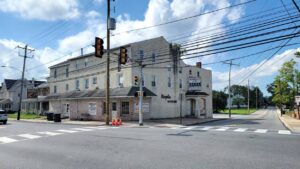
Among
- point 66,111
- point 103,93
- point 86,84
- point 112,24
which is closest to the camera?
point 112,24

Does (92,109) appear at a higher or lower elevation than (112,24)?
lower

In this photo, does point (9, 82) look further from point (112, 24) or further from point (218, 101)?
point (112, 24)

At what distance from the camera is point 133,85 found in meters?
30.2

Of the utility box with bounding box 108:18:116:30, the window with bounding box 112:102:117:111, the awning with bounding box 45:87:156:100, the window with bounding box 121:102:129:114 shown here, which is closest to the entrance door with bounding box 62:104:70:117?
the awning with bounding box 45:87:156:100

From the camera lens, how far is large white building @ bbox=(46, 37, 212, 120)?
30500mm

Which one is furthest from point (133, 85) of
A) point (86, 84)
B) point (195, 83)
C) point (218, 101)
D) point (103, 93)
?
point (218, 101)

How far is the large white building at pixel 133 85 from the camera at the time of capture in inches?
1201

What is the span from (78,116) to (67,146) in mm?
24142

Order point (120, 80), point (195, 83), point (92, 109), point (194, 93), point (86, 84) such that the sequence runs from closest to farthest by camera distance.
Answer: point (120, 80) < point (92, 109) < point (86, 84) < point (195, 83) < point (194, 93)

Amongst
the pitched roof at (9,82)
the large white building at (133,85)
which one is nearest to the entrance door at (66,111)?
the large white building at (133,85)

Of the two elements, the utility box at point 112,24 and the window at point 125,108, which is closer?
the utility box at point 112,24

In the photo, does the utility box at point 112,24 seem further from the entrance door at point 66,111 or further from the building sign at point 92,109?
the entrance door at point 66,111

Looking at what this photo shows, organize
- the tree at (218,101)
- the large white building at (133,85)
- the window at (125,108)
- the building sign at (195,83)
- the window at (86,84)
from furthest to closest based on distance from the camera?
the tree at (218,101)
the building sign at (195,83)
the window at (86,84)
the large white building at (133,85)
the window at (125,108)

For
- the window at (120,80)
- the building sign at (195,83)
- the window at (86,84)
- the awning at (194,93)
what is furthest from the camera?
the awning at (194,93)
